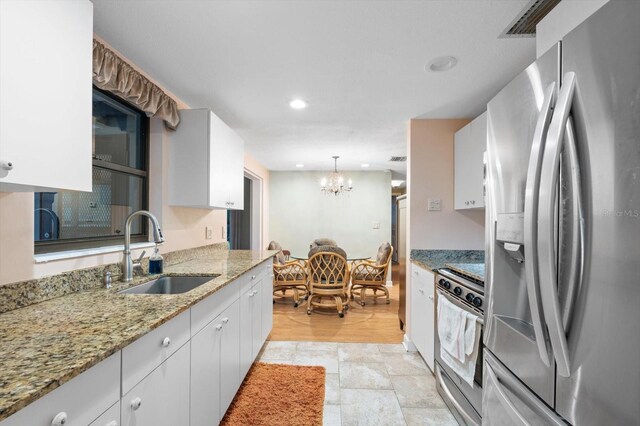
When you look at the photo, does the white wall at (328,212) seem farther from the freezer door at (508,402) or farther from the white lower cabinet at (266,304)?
the freezer door at (508,402)

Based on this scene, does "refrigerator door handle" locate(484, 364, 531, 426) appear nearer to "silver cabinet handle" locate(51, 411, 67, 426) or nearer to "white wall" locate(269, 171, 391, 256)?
"silver cabinet handle" locate(51, 411, 67, 426)

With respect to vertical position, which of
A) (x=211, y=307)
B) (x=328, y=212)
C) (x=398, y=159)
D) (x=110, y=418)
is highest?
(x=398, y=159)

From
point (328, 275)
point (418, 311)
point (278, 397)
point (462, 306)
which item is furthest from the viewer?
point (328, 275)

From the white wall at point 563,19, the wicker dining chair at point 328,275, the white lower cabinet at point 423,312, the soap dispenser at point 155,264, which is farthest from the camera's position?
the wicker dining chair at point 328,275

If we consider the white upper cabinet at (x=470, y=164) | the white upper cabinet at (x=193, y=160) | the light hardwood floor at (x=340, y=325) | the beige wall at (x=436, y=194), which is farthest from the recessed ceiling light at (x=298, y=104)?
the light hardwood floor at (x=340, y=325)

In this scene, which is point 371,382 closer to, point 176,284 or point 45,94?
point 176,284

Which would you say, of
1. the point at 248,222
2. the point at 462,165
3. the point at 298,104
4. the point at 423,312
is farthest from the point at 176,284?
the point at 248,222

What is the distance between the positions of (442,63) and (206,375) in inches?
92.6

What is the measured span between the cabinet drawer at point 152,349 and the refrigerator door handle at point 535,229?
123 centimetres

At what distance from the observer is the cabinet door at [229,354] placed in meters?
1.65

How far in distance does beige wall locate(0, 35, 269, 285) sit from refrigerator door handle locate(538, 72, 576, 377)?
1922 mm

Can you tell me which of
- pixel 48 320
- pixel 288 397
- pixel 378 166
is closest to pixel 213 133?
pixel 48 320

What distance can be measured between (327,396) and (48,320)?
5.70 ft

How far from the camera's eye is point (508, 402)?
1.00 m
